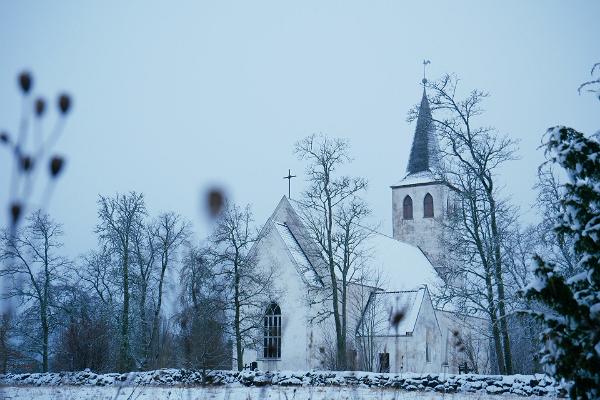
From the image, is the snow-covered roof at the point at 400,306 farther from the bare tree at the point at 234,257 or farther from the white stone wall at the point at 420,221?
the white stone wall at the point at 420,221

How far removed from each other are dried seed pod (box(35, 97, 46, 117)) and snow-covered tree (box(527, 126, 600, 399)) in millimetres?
4917

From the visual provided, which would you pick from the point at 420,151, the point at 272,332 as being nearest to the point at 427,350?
the point at 272,332

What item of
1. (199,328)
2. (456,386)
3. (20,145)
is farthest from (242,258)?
(20,145)

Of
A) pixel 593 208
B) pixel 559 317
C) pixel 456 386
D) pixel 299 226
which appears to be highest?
pixel 299 226

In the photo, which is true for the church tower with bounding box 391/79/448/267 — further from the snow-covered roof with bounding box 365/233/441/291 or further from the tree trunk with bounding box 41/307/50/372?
the tree trunk with bounding box 41/307/50/372

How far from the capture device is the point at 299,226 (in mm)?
33469

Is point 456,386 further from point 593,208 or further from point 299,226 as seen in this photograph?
point 299,226

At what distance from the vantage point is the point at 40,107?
6.66 feet

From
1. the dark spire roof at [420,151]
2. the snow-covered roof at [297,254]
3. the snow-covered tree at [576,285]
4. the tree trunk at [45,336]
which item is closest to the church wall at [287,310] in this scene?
the snow-covered roof at [297,254]

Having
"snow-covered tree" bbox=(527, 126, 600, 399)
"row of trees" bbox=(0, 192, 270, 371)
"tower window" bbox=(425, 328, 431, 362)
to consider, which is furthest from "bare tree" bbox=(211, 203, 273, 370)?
"snow-covered tree" bbox=(527, 126, 600, 399)

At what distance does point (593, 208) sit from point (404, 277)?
106ft

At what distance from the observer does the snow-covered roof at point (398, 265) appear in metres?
36.4

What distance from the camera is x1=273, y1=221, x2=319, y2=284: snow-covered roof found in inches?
1193

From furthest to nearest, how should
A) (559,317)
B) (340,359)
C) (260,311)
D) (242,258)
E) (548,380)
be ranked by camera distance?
(260,311), (242,258), (340,359), (548,380), (559,317)
